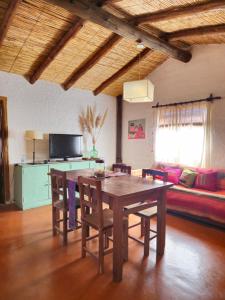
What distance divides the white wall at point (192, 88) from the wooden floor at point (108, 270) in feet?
6.47

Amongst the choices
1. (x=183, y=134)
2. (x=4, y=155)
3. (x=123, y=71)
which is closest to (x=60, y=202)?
(x=4, y=155)

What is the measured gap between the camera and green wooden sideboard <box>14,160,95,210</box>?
13.2 ft

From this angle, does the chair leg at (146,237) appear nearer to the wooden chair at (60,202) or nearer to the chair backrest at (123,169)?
the wooden chair at (60,202)

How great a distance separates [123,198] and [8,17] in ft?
8.87

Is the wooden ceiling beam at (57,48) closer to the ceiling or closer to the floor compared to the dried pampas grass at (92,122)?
closer to the ceiling

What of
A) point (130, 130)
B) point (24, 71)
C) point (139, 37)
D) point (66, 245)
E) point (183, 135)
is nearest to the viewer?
point (66, 245)

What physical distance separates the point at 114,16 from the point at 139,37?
54 centimetres

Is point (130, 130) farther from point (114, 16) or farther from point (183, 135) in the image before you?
point (114, 16)

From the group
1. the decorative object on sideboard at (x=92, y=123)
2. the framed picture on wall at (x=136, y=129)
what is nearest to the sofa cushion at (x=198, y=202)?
the framed picture on wall at (x=136, y=129)

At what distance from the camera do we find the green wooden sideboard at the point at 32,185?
4035 millimetres

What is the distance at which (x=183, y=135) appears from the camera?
4570 millimetres

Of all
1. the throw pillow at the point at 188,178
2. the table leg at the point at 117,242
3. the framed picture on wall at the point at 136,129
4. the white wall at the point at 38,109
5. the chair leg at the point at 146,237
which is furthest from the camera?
the framed picture on wall at the point at 136,129

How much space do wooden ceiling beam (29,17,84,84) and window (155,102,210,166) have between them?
250 centimetres

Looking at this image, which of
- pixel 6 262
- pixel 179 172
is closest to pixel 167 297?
pixel 6 262
